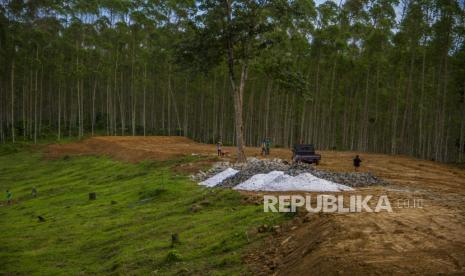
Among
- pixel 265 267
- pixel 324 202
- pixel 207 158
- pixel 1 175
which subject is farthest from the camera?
pixel 1 175

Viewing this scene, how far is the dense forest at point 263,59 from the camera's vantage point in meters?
32.6

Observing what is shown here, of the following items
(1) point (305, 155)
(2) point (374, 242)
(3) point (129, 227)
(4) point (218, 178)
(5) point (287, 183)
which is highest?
(1) point (305, 155)

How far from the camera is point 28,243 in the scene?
72.9 feet

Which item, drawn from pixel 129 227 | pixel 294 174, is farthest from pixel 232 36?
pixel 129 227

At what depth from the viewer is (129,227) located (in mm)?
21016

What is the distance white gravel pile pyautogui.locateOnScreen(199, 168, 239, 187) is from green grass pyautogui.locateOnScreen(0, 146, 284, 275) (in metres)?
0.80

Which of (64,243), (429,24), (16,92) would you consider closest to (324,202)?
(64,243)

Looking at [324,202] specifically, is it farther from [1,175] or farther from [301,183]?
[1,175]

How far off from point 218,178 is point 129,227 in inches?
273

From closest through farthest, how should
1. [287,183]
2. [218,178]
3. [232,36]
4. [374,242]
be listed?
[374,242] → [287,183] → [218,178] → [232,36]

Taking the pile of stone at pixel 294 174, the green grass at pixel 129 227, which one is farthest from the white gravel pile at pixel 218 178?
the green grass at pixel 129 227

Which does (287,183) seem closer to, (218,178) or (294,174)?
(294,174)

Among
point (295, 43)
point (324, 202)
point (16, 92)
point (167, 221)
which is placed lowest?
point (167, 221)

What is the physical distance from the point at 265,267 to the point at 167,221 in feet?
30.4
